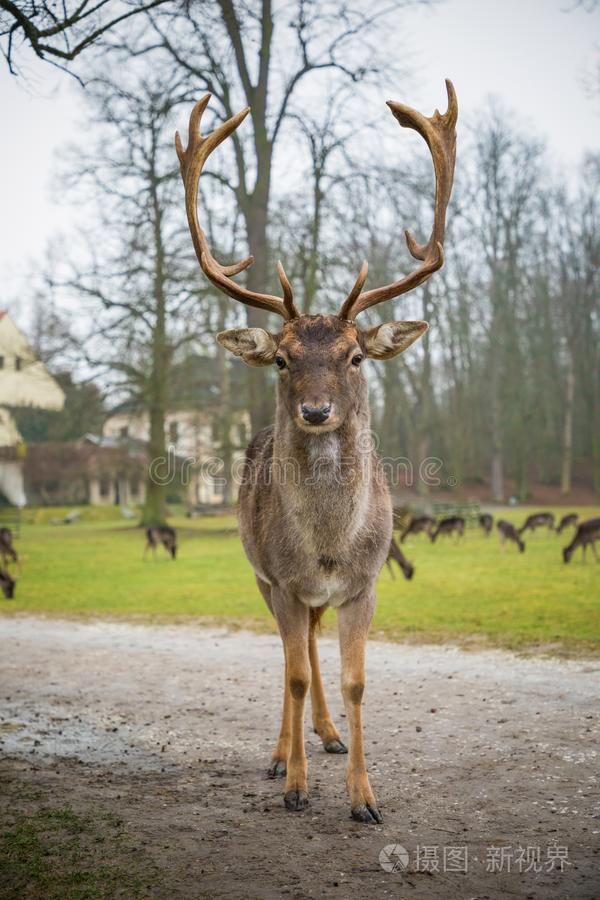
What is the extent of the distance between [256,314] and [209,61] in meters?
6.04

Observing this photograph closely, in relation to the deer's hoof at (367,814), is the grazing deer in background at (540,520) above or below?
above

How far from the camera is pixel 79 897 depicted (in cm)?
339

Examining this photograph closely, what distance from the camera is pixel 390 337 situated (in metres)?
5.17

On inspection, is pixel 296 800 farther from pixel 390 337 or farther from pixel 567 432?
pixel 567 432

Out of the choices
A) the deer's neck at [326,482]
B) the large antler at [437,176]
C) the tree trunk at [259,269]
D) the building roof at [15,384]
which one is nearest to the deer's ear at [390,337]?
the large antler at [437,176]

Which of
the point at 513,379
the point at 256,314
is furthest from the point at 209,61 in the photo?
the point at 513,379

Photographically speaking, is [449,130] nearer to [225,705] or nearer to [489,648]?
[225,705]

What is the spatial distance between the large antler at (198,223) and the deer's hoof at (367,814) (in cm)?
299

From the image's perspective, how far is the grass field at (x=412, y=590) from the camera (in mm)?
10445

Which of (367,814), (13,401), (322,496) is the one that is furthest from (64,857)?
(13,401)

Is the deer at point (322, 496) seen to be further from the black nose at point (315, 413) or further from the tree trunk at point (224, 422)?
the tree trunk at point (224, 422)

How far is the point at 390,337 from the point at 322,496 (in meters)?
1.21

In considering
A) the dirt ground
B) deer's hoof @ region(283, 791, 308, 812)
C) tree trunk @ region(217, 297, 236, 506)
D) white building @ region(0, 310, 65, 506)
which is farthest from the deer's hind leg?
white building @ region(0, 310, 65, 506)

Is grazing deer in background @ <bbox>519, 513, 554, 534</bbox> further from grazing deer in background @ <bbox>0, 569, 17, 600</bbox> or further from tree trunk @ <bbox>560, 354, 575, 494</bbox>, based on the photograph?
tree trunk @ <bbox>560, 354, 575, 494</bbox>
